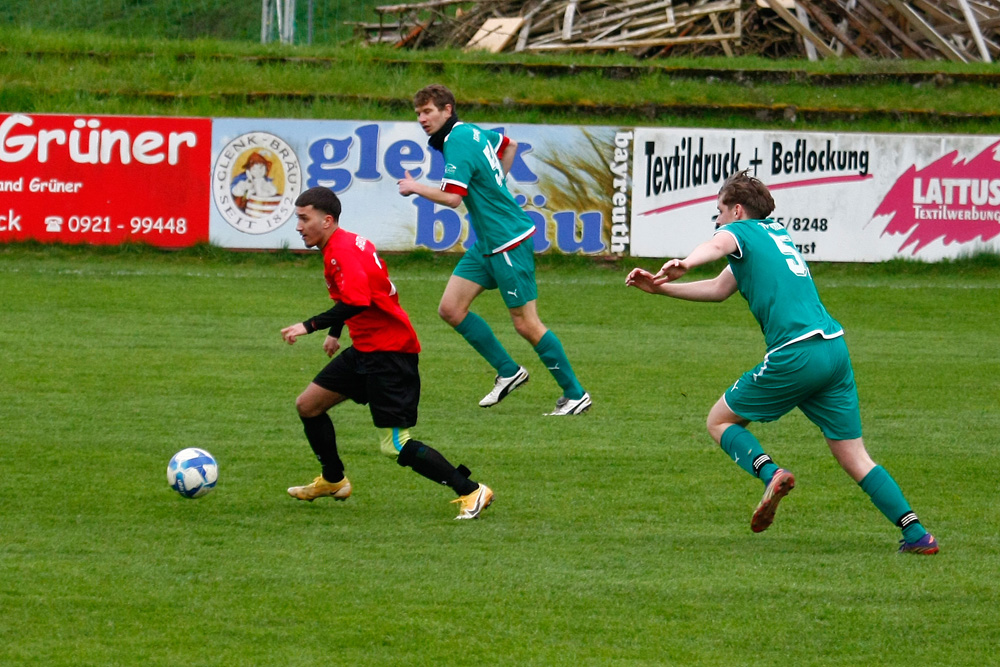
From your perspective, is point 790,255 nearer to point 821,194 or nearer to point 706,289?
point 706,289

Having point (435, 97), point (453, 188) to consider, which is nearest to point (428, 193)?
point (453, 188)

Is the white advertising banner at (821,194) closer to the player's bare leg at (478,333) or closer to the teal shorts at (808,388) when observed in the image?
the player's bare leg at (478,333)

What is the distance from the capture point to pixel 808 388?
5.48 meters

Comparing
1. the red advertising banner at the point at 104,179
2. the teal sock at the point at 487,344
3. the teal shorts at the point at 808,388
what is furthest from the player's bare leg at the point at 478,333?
the red advertising banner at the point at 104,179

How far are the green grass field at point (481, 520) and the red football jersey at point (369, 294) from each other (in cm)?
82

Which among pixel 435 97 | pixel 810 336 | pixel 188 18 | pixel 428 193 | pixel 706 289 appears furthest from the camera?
pixel 188 18

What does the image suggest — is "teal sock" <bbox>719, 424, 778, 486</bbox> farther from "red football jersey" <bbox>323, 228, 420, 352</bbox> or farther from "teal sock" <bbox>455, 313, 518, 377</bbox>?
"teal sock" <bbox>455, 313, 518, 377</bbox>

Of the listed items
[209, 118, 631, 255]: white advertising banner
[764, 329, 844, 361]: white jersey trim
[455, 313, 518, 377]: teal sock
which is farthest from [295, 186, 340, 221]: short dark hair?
[209, 118, 631, 255]: white advertising banner

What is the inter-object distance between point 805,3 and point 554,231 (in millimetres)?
10290

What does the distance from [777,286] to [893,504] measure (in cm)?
105

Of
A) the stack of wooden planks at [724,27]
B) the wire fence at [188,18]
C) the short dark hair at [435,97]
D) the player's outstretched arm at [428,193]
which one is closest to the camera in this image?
the player's outstretched arm at [428,193]

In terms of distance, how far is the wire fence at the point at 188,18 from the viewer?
24125 mm

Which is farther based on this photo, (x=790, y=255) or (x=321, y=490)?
(x=321, y=490)

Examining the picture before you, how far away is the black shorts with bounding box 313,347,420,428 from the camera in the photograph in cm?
600
